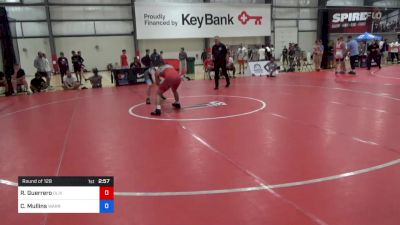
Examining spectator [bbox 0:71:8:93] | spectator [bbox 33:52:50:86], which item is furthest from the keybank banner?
spectator [bbox 0:71:8:93]

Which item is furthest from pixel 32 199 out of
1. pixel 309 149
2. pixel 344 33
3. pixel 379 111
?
pixel 344 33

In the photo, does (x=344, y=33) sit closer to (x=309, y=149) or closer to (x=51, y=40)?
(x=51, y=40)

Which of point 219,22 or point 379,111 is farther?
point 219,22

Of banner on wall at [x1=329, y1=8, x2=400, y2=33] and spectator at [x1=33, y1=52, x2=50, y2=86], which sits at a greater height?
banner on wall at [x1=329, y1=8, x2=400, y2=33]

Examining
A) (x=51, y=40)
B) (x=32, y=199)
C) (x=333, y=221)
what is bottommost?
(x=333, y=221)

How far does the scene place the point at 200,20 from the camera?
94.3ft

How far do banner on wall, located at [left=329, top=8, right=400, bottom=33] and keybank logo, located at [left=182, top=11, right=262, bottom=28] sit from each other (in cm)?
815

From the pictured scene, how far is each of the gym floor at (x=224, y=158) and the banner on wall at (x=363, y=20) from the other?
2568cm

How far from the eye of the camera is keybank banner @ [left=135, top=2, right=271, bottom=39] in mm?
26953

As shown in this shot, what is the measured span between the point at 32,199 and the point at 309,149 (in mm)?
4390

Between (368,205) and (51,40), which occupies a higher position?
(51,40)

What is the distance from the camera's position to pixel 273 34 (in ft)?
107

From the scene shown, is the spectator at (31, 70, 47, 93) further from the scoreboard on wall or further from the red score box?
the red score box

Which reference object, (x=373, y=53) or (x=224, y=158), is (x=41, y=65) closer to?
(x=224, y=158)
